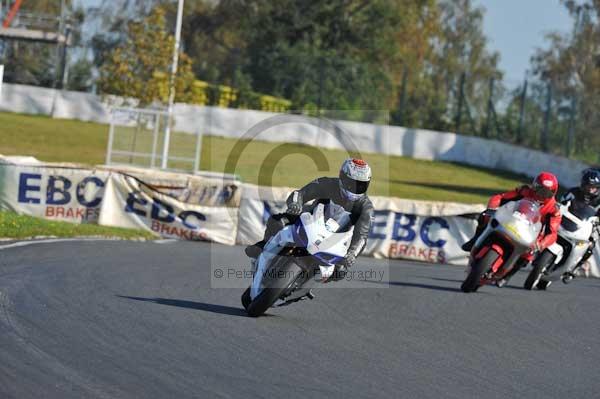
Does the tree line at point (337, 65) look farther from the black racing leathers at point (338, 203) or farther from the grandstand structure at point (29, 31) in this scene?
the black racing leathers at point (338, 203)

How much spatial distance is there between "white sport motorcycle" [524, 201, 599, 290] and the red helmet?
1.60 meters

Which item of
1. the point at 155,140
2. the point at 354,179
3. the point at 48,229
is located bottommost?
the point at 48,229

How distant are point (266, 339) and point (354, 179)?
176cm

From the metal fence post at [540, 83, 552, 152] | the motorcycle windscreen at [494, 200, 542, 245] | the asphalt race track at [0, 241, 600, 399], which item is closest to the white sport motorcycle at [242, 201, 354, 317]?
the asphalt race track at [0, 241, 600, 399]

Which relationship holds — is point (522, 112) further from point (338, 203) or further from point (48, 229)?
point (338, 203)

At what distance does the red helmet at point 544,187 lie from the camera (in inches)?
545

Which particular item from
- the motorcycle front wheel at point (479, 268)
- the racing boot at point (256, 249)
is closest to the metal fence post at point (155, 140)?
the motorcycle front wheel at point (479, 268)

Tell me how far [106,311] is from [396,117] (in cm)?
3642

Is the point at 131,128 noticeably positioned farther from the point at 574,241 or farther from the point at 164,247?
the point at 574,241

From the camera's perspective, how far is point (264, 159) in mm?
41000

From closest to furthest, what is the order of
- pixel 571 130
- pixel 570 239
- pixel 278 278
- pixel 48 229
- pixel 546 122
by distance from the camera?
pixel 278 278, pixel 570 239, pixel 48 229, pixel 571 130, pixel 546 122

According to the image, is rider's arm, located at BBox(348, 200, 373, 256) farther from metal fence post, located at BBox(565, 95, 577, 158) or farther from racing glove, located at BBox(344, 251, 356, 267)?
metal fence post, located at BBox(565, 95, 577, 158)

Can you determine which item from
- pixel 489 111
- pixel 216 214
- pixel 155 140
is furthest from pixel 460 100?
pixel 216 214

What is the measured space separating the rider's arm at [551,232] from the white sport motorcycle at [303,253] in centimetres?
499
